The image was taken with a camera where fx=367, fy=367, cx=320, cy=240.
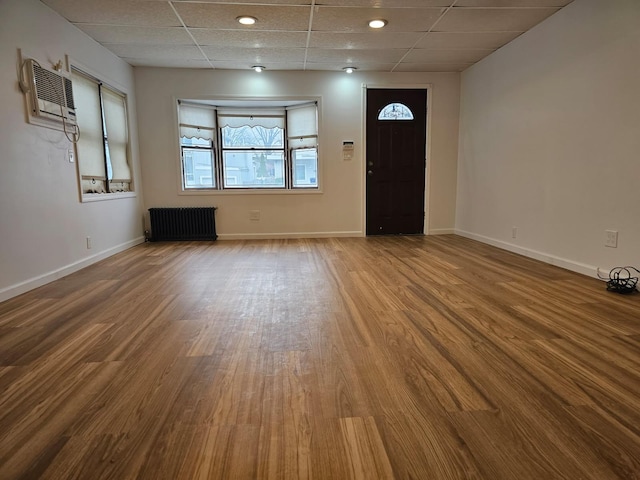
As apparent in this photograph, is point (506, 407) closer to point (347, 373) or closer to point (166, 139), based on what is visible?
point (347, 373)

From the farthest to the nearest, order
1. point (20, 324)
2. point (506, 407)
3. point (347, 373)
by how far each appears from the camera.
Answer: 1. point (20, 324)
2. point (347, 373)
3. point (506, 407)

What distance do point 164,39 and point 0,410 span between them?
4.14 meters

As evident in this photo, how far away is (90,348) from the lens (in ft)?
6.46

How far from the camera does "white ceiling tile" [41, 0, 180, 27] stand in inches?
132

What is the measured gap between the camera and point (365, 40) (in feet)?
14.2

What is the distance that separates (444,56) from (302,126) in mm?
2266

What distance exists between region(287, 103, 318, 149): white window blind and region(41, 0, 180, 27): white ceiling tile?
2.35 m

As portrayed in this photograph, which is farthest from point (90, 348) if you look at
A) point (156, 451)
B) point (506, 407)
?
point (506, 407)

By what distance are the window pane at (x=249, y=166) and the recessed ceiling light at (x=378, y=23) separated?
256 cm

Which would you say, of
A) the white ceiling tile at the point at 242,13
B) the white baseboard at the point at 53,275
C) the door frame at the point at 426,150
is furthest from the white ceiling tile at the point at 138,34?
the door frame at the point at 426,150

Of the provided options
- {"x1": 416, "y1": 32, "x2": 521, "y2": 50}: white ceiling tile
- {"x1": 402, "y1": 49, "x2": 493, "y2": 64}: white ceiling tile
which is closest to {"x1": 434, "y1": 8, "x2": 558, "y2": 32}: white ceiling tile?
{"x1": 416, "y1": 32, "x2": 521, "y2": 50}: white ceiling tile

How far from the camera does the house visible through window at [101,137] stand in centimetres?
397

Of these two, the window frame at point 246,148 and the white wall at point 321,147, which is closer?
the white wall at point 321,147

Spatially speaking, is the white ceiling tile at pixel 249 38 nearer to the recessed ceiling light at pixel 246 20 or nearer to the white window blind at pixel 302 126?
the recessed ceiling light at pixel 246 20
